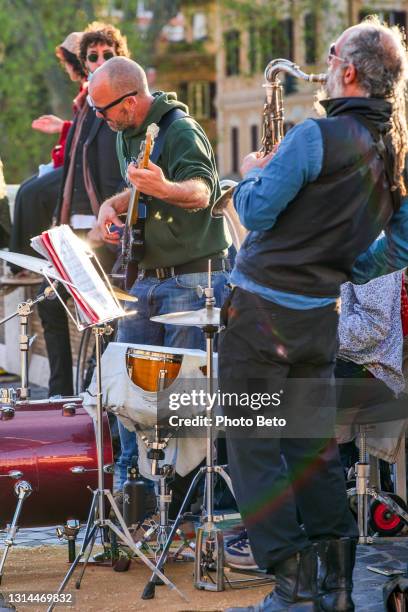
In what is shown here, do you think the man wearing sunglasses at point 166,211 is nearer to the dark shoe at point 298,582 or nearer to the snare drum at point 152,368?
the snare drum at point 152,368

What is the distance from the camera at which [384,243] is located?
5.18 meters

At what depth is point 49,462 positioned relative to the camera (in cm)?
592

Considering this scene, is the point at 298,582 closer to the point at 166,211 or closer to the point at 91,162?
the point at 166,211

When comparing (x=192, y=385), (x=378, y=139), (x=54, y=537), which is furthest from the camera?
(x=54, y=537)

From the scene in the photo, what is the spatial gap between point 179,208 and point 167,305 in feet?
1.35

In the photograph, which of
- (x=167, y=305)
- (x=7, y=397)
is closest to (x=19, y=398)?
(x=7, y=397)

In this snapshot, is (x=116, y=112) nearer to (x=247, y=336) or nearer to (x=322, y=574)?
(x=247, y=336)

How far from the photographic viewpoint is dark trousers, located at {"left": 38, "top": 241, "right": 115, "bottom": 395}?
855 cm

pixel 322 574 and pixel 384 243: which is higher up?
pixel 384 243

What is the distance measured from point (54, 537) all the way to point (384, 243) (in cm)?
251

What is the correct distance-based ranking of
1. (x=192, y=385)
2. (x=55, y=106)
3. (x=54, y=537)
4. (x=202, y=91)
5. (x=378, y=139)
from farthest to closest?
(x=202, y=91), (x=55, y=106), (x=54, y=537), (x=192, y=385), (x=378, y=139)

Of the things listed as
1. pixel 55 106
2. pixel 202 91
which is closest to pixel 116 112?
pixel 55 106

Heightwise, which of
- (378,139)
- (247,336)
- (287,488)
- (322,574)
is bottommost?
(322,574)

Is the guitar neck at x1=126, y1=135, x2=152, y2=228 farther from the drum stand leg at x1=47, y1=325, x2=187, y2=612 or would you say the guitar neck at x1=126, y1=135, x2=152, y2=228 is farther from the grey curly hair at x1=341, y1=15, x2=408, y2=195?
the grey curly hair at x1=341, y1=15, x2=408, y2=195
